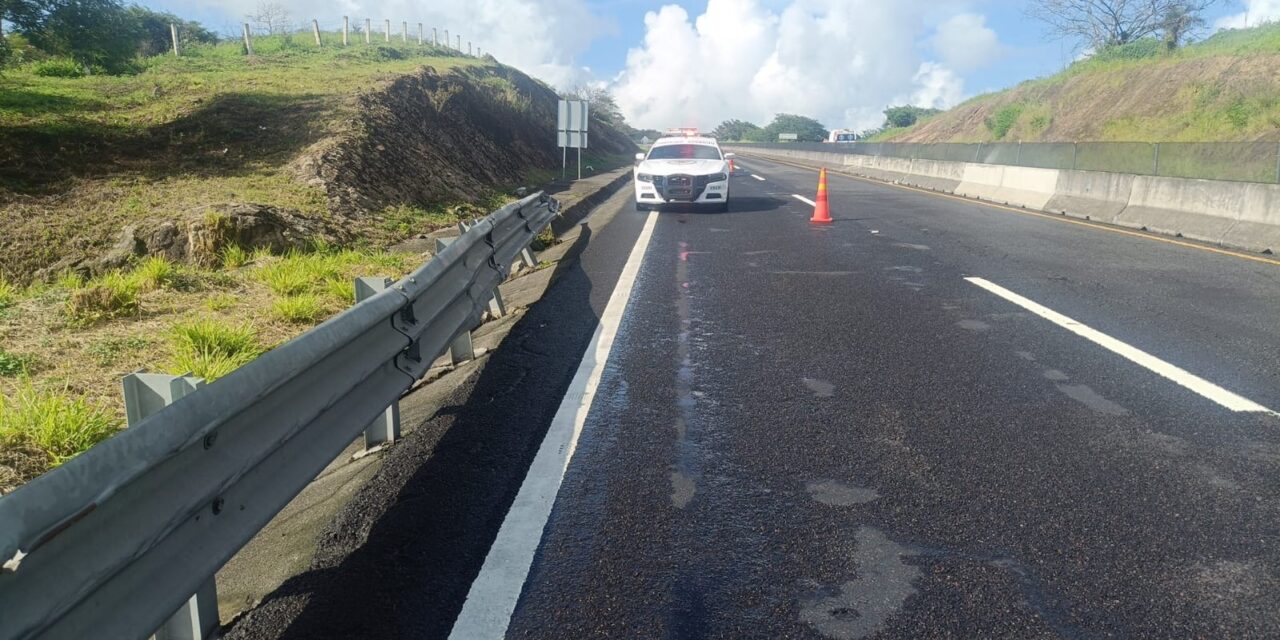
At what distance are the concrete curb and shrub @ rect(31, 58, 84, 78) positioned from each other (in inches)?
903

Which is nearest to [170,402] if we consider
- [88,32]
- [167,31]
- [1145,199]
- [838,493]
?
[838,493]

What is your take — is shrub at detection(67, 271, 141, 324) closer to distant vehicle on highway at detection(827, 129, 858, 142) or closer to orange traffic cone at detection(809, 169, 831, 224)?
orange traffic cone at detection(809, 169, 831, 224)

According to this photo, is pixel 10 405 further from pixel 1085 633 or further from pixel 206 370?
pixel 1085 633

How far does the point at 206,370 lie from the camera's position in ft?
18.3

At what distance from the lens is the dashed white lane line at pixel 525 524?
280cm

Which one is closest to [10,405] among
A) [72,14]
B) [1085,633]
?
[1085,633]

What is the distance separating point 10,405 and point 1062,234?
13.1m

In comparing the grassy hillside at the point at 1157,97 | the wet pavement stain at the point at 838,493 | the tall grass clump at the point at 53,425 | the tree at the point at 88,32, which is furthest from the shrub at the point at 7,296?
the grassy hillside at the point at 1157,97

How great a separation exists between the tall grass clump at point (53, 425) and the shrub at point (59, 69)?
21.9 m

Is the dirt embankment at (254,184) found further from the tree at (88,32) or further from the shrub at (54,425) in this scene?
the shrub at (54,425)

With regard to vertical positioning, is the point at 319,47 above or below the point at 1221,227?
above

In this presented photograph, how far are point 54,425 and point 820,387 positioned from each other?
13.4ft

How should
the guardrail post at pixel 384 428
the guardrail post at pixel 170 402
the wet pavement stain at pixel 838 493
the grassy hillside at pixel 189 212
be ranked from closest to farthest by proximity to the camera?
1. the guardrail post at pixel 170 402
2. the wet pavement stain at pixel 838 493
3. the guardrail post at pixel 384 428
4. the grassy hillside at pixel 189 212

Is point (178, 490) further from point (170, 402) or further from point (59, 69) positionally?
point (59, 69)
